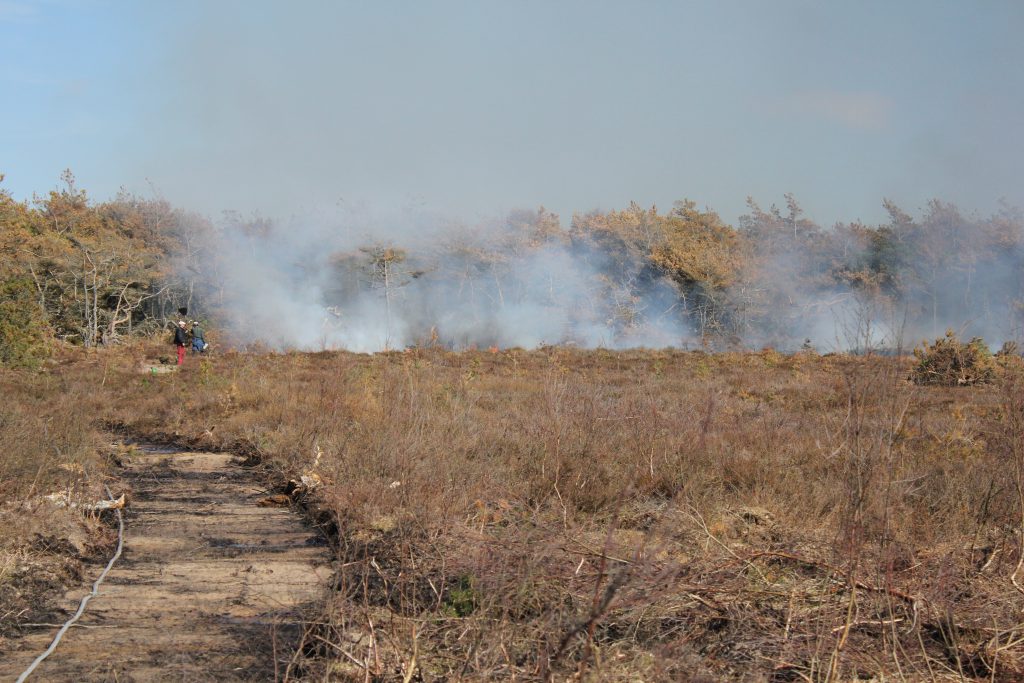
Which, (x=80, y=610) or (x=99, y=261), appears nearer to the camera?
(x=80, y=610)

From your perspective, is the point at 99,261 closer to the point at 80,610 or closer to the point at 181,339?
the point at 181,339

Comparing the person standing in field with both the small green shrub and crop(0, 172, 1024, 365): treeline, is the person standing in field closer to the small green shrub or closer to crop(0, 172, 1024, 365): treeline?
the small green shrub

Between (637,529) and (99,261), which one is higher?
(99,261)

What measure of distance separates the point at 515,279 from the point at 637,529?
36.0m

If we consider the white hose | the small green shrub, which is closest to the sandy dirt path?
the white hose

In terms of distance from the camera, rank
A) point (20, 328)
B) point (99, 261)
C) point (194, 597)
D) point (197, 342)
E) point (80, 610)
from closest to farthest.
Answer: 1. point (80, 610)
2. point (194, 597)
3. point (20, 328)
4. point (197, 342)
5. point (99, 261)

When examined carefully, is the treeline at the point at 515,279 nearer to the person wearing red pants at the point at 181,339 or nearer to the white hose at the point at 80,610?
the person wearing red pants at the point at 181,339

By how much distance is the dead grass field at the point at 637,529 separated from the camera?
3.56m

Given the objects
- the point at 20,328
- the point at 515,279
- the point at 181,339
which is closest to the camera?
the point at 20,328

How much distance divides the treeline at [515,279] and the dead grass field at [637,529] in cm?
2587

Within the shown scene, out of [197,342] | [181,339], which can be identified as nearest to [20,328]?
[181,339]

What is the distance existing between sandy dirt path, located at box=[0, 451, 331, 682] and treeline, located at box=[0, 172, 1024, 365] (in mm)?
27504

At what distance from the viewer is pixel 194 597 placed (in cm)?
478

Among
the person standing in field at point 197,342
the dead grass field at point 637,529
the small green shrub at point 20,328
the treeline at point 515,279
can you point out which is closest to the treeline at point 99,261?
the treeline at point 515,279
